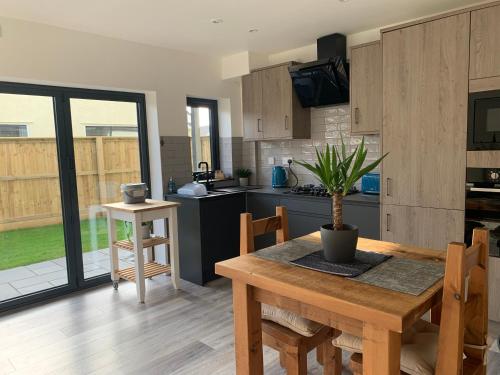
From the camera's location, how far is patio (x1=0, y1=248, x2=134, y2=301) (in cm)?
334

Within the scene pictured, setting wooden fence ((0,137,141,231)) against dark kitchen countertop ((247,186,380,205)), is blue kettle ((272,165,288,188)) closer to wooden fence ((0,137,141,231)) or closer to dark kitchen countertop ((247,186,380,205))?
dark kitchen countertop ((247,186,380,205))

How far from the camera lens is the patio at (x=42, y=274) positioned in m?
3.34

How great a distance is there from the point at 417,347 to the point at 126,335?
2.08 metres

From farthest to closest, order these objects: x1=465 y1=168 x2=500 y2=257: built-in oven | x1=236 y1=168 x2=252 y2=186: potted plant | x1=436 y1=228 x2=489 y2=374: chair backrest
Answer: x1=236 y1=168 x2=252 y2=186: potted plant → x1=465 y1=168 x2=500 y2=257: built-in oven → x1=436 y1=228 x2=489 y2=374: chair backrest

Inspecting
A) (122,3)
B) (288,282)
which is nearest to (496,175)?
(288,282)

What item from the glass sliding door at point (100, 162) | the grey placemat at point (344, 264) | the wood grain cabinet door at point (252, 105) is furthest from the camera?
the wood grain cabinet door at point (252, 105)

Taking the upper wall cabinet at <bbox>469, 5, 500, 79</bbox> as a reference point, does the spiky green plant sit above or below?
below

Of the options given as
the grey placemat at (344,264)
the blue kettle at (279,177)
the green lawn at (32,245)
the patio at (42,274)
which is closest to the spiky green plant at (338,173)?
the grey placemat at (344,264)

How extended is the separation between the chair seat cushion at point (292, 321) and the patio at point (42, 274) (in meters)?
2.50

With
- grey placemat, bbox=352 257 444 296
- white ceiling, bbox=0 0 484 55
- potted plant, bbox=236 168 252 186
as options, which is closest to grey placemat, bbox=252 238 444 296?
grey placemat, bbox=352 257 444 296

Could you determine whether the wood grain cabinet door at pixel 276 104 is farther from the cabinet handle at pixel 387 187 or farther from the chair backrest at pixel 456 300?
the chair backrest at pixel 456 300

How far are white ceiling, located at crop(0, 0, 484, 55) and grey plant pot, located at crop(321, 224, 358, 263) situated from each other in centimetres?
200

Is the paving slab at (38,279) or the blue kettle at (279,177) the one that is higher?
the blue kettle at (279,177)

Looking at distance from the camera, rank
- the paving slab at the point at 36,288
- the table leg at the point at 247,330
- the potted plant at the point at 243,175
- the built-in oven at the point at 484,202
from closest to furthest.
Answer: the table leg at the point at 247,330 → the built-in oven at the point at 484,202 → the paving slab at the point at 36,288 → the potted plant at the point at 243,175
